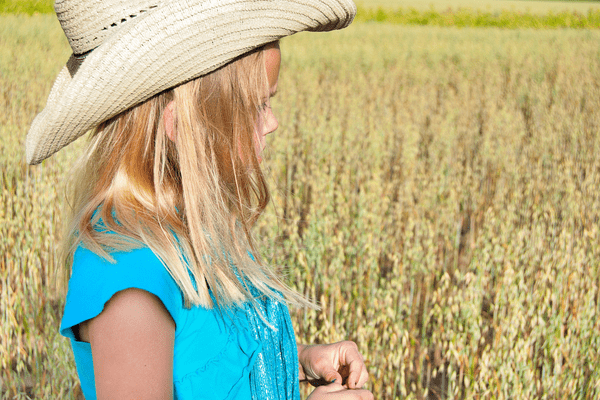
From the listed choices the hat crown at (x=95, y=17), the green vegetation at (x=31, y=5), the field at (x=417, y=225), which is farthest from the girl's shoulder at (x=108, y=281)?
the green vegetation at (x=31, y=5)

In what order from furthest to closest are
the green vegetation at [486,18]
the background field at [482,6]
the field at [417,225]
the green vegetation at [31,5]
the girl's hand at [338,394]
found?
the background field at [482,6] < the green vegetation at [486,18] < the green vegetation at [31,5] < the field at [417,225] < the girl's hand at [338,394]

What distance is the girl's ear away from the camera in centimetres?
87

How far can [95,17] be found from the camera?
80cm

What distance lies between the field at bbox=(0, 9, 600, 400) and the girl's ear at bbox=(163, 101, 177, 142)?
35 centimetres

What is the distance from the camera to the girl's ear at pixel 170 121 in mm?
Result: 867

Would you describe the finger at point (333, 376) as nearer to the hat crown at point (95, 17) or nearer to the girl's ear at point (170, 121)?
the girl's ear at point (170, 121)

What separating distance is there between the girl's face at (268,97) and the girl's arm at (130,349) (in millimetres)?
358

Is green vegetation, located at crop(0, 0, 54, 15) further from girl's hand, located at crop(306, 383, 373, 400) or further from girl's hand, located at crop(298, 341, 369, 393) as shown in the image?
girl's hand, located at crop(306, 383, 373, 400)

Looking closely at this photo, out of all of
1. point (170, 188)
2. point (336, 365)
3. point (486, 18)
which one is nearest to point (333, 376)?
point (336, 365)

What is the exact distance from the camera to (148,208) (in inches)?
33.7

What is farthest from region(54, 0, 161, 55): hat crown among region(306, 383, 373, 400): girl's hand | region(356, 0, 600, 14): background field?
region(356, 0, 600, 14): background field

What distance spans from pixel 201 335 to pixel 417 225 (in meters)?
1.86

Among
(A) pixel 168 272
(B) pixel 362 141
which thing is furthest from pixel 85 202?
(B) pixel 362 141

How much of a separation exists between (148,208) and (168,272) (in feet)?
0.44
